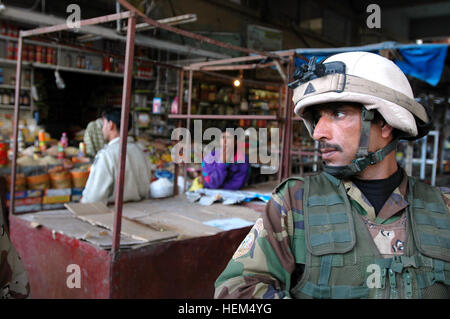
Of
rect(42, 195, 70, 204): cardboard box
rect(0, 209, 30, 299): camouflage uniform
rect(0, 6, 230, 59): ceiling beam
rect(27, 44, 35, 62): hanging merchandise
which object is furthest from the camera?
rect(27, 44, 35, 62): hanging merchandise

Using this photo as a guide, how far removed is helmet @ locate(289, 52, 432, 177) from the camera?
1369 millimetres

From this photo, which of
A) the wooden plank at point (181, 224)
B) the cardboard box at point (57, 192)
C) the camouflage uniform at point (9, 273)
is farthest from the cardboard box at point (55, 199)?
the camouflage uniform at point (9, 273)

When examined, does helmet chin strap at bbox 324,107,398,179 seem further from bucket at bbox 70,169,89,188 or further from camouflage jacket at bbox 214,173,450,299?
bucket at bbox 70,169,89,188

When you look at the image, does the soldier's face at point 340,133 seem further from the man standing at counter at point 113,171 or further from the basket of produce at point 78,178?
the basket of produce at point 78,178

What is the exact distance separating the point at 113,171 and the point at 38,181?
4.89 ft

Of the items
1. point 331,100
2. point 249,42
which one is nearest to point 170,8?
point 249,42

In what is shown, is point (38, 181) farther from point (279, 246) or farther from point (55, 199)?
point (279, 246)

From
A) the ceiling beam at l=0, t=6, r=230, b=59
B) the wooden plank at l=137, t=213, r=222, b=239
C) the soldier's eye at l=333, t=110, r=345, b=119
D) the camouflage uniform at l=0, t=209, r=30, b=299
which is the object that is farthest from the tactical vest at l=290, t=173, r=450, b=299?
the ceiling beam at l=0, t=6, r=230, b=59

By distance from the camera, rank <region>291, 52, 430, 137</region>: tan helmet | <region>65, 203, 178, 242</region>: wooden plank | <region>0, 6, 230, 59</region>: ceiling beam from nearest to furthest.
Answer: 1. <region>291, 52, 430, 137</region>: tan helmet
2. <region>65, 203, 178, 242</region>: wooden plank
3. <region>0, 6, 230, 59</region>: ceiling beam

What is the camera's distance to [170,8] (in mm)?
9875

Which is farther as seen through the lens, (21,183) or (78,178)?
(78,178)

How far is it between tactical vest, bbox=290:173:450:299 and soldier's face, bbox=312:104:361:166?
0.18 m

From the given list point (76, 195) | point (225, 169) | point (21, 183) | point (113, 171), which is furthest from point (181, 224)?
point (21, 183)

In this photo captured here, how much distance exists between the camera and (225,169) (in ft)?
16.2
